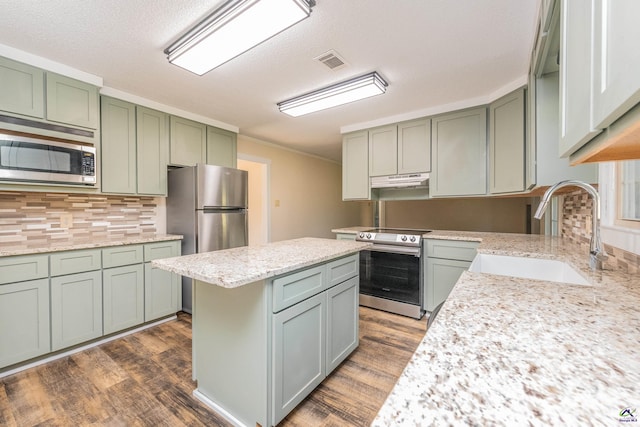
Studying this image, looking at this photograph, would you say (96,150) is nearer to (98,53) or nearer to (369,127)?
(98,53)

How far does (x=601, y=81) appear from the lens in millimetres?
527

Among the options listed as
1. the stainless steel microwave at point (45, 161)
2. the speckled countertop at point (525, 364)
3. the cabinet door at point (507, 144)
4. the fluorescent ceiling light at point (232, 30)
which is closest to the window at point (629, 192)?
the speckled countertop at point (525, 364)

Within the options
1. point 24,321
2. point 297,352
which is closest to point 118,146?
point 24,321

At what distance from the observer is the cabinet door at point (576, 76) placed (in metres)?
0.61

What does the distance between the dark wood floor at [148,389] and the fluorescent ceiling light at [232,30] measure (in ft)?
7.43

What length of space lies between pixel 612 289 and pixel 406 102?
2.52 meters

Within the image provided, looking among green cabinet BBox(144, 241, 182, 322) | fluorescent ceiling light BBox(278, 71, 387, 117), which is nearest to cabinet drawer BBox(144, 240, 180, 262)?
green cabinet BBox(144, 241, 182, 322)

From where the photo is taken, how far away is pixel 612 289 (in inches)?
34.4

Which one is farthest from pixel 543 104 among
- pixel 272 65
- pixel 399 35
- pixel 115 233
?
pixel 115 233

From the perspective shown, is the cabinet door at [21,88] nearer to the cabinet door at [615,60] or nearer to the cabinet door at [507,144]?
the cabinet door at [615,60]

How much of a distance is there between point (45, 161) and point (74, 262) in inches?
32.2

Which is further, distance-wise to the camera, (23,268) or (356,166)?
(356,166)

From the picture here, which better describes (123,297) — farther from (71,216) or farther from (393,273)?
(393,273)

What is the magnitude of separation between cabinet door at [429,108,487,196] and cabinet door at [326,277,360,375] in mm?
1755
